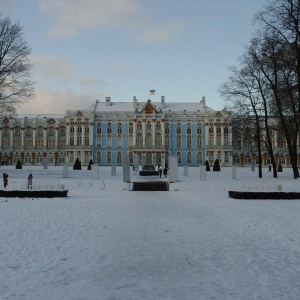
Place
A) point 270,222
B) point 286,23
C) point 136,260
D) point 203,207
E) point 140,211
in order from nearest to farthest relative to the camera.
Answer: point 136,260 < point 270,222 < point 140,211 < point 203,207 < point 286,23

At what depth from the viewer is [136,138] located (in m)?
82.0

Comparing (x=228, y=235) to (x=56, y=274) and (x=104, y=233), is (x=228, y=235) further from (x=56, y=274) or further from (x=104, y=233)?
(x=56, y=274)

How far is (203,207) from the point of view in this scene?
524 inches

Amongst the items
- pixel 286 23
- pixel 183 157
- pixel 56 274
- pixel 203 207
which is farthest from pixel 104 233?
pixel 183 157

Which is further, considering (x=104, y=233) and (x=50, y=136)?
(x=50, y=136)

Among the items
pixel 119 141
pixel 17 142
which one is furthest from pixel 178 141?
pixel 17 142

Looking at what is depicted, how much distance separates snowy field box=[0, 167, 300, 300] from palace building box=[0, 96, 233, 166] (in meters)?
69.2

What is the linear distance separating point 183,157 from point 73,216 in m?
71.4

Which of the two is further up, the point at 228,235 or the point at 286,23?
the point at 286,23

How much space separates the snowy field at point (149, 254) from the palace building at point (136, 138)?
69167mm

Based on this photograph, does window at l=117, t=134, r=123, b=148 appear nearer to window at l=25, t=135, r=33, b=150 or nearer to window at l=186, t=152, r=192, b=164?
window at l=186, t=152, r=192, b=164

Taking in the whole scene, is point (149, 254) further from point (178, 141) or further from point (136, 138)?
point (178, 141)

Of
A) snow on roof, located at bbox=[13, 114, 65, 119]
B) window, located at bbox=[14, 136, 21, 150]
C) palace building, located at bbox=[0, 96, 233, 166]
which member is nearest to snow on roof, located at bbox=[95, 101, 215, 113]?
palace building, located at bbox=[0, 96, 233, 166]

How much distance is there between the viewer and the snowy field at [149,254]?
4969 mm
